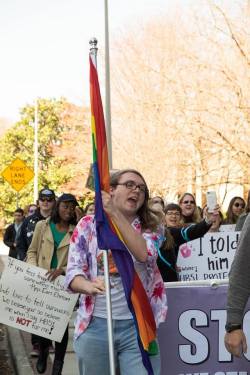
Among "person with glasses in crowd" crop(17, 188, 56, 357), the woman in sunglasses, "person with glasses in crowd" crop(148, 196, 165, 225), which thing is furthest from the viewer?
the woman in sunglasses

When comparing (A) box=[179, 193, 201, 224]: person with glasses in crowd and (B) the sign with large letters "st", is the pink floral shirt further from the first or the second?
(A) box=[179, 193, 201, 224]: person with glasses in crowd

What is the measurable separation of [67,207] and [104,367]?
328cm

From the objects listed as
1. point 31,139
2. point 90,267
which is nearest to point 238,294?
point 90,267

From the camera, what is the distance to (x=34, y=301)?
7.05 m

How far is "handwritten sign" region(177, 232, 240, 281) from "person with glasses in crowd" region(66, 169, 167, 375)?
2726 mm

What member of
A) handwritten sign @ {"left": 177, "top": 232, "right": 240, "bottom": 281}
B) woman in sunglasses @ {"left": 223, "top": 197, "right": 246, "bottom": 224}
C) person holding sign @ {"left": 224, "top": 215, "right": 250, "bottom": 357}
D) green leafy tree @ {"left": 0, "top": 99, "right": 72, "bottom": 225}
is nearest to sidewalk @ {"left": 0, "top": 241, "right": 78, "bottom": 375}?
handwritten sign @ {"left": 177, "top": 232, "right": 240, "bottom": 281}

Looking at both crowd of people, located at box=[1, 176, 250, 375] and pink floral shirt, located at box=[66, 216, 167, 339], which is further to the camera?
pink floral shirt, located at box=[66, 216, 167, 339]

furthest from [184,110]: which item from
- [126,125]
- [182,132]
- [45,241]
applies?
[45,241]

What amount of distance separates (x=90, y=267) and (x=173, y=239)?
2.79 meters

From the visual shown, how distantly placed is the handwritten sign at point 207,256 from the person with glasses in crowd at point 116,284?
2726 mm

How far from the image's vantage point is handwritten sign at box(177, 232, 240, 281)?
22.6ft

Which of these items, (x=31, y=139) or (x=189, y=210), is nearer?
(x=189, y=210)

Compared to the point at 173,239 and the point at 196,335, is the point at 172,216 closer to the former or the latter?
the point at 173,239

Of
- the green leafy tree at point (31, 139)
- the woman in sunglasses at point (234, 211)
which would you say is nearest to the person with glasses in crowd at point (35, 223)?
the woman in sunglasses at point (234, 211)
